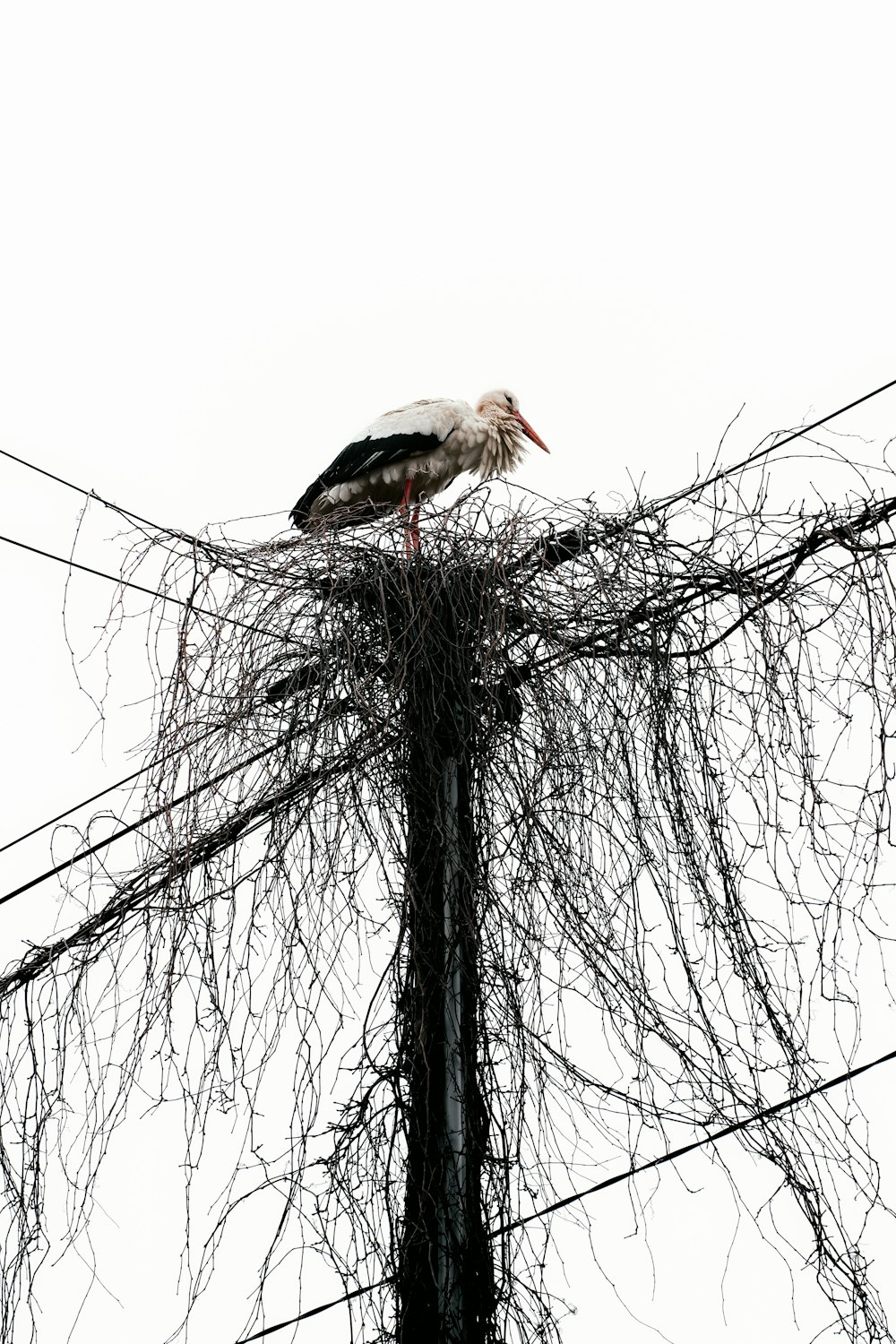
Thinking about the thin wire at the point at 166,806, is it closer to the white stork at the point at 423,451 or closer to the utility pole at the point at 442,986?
the utility pole at the point at 442,986

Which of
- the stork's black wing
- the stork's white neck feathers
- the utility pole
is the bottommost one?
the utility pole

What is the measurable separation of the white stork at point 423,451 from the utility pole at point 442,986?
2547 mm

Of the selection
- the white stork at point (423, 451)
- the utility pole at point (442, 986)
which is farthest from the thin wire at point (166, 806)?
the white stork at point (423, 451)

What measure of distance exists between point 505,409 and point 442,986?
3326 mm

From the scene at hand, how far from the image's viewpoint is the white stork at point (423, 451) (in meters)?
4.98

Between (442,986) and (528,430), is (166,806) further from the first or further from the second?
(528,430)

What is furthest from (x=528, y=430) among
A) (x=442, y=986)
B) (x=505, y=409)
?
(x=442, y=986)

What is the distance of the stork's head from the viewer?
5238 mm

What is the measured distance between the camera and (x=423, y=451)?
500 centimetres

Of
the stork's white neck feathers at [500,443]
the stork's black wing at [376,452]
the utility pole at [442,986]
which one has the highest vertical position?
the stork's white neck feathers at [500,443]

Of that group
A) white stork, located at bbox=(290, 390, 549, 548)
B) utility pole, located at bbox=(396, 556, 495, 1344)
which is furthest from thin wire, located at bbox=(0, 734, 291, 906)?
white stork, located at bbox=(290, 390, 549, 548)

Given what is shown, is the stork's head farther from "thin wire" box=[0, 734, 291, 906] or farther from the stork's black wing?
"thin wire" box=[0, 734, 291, 906]

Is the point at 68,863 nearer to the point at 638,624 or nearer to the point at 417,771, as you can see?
the point at 417,771

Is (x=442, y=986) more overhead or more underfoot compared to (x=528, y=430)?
more underfoot
